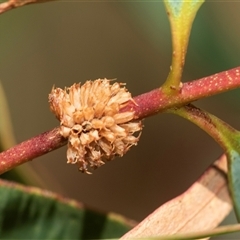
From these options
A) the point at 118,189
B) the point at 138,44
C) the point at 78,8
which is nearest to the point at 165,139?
the point at 118,189

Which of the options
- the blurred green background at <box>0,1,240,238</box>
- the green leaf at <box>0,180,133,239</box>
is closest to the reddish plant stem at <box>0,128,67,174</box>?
the green leaf at <box>0,180,133,239</box>

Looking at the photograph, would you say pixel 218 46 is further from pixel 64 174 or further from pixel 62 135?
pixel 64 174

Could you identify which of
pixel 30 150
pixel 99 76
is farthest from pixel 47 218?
pixel 99 76

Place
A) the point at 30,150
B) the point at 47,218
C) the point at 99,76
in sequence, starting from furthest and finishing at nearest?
the point at 99,76, the point at 47,218, the point at 30,150

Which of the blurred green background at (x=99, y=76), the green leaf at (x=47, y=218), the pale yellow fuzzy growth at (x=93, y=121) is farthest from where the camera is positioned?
the blurred green background at (x=99, y=76)

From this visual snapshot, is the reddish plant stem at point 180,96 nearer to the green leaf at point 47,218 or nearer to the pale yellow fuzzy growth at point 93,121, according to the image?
the pale yellow fuzzy growth at point 93,121

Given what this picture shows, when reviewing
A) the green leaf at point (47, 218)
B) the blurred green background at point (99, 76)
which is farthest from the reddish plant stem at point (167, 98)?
the blurred green background at point (99, 76)

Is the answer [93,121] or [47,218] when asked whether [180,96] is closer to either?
[93,121]
